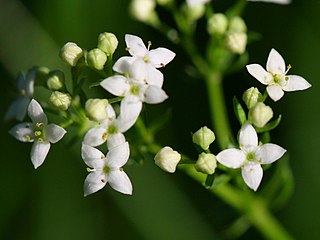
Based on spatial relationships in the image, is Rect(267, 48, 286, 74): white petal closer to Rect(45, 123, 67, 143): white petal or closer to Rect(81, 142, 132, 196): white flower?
Rect(81, 142, 132, 196): white flower

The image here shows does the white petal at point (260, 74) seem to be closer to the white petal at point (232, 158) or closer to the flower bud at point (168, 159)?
the white petal at point (232, 158)

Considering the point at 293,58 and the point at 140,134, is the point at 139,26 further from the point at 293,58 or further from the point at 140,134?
the point at 140,134

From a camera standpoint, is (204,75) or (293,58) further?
(293,58)

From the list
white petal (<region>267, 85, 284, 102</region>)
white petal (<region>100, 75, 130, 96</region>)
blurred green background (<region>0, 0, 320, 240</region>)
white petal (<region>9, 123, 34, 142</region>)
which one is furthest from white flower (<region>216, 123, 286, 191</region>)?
blurred green background (<region>0, 0, 320, 240</region>)

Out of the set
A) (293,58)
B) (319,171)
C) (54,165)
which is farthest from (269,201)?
(54,165)

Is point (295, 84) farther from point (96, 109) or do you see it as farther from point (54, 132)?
point (54, 132)

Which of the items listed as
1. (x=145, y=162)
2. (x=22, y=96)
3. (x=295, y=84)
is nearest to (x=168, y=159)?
(x=295, y=84)

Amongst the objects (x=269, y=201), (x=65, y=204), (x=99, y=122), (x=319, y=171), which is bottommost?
(x=319, y=171)
